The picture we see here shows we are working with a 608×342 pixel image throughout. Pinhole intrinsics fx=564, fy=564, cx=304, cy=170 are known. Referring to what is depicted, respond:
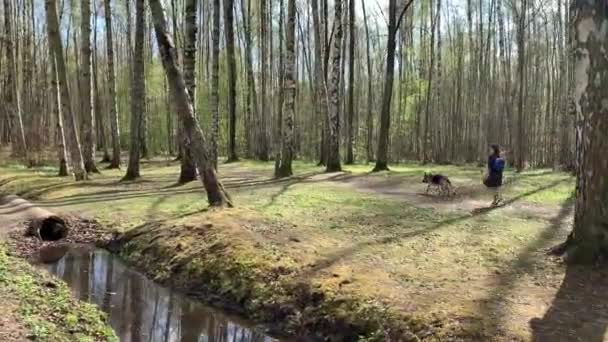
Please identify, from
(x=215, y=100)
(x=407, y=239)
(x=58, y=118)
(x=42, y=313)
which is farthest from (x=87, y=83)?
(x=42, y=313)

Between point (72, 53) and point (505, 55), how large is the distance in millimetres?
33646

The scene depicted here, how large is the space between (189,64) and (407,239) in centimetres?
924

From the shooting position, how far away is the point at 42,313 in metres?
5.94

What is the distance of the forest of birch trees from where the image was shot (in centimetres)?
1841

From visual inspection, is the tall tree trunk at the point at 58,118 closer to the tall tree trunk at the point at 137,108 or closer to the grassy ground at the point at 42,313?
the tall tree trunk at the point at 137,108

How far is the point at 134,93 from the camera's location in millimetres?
18031

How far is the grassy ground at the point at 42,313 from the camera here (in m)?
5.28

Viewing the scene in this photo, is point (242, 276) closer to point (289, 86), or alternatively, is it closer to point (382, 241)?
point (382, 241)

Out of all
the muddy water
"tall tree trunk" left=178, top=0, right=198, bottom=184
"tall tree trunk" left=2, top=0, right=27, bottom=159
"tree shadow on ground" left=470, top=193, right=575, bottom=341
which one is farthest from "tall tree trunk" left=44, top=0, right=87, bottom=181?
"tree shadow on ground" left=470, top=193, right=575, bottom=341

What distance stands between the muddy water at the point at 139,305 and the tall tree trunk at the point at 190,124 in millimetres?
2453

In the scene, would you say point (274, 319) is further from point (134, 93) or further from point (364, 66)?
point (364, 66)

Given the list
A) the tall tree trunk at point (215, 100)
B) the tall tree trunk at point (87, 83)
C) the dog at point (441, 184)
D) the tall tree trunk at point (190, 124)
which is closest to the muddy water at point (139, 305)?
the tall tree trunk at point (190, 124)

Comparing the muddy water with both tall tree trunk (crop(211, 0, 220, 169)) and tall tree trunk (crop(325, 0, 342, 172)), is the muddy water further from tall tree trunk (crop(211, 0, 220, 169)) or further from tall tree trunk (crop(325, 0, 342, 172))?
tall tree trunk (crop(325, 0, 342, 172))

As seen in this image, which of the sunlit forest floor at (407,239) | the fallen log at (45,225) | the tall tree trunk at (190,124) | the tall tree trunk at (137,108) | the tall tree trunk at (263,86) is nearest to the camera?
the sunlit forest floor at (407,239)
